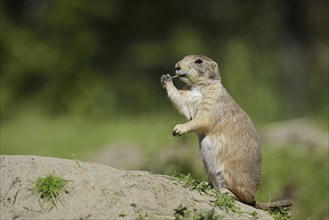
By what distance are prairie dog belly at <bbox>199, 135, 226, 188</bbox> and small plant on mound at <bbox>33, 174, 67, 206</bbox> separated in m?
1.50

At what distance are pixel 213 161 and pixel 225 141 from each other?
0.67 ft

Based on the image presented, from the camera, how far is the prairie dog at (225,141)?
23.7 ft

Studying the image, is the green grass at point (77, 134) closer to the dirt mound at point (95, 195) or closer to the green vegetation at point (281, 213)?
the green vegetation at point (281, 213)

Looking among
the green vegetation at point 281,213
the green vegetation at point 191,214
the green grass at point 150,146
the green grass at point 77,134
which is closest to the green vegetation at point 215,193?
the green vegetation at point 191,214

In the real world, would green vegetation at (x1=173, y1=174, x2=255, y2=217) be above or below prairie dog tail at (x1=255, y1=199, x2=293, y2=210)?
below

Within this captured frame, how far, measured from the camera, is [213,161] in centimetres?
724

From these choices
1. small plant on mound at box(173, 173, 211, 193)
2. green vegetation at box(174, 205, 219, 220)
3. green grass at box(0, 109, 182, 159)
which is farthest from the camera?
green grass at box(0, 109, 182, 159)

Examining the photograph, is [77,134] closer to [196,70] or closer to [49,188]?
[196,70]

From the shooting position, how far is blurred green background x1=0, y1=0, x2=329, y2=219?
58.6 ft

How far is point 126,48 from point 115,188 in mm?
17814

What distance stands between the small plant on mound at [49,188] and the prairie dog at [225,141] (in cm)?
142

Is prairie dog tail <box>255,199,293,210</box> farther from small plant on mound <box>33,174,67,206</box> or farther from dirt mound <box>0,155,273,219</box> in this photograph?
small plant on mound <box>33,174,67,206</box>

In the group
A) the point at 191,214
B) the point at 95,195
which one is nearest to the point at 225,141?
the point at 191,214

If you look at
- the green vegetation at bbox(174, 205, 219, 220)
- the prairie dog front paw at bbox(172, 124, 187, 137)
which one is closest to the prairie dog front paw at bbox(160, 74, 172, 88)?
the prairie dog front paw at bbox(172, 124, 187, 137)
